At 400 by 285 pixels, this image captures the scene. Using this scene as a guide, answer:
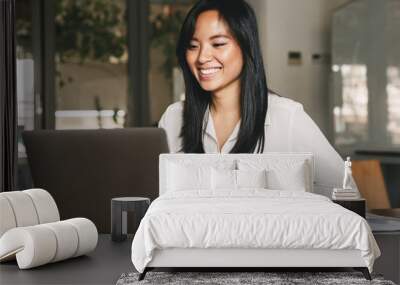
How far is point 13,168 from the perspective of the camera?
5.15 metres

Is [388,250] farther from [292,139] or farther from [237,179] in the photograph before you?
[292,139]

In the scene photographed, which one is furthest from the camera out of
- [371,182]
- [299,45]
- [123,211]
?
[299,45]

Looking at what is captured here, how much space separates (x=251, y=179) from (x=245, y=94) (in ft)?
3.76

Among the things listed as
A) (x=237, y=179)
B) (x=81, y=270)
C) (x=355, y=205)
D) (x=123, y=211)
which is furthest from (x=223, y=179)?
(x=81, y=270)

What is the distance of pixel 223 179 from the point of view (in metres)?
5.06

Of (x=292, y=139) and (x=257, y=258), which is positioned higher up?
(x=292, y=139)

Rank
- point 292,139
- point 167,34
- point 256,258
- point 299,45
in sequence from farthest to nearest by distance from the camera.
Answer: point 167,34
point 299,45
point 292,139
point 256,258

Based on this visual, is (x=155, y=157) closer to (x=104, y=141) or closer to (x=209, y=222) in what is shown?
(x=104, y=141)

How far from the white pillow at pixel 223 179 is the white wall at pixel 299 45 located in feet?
4.09

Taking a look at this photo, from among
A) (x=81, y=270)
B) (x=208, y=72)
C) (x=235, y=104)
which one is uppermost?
(x=208, y=72)

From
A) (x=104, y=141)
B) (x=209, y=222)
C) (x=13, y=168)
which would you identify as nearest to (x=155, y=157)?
(x=104, y=141)

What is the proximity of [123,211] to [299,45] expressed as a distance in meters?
2.38

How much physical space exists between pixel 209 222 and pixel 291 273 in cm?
58

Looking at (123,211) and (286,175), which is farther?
(286,175)
